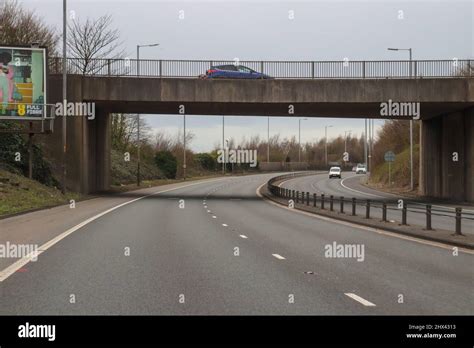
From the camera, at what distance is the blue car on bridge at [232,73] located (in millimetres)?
38750

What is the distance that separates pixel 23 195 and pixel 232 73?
15981mm

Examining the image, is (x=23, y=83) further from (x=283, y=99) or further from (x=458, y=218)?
(x=458, y=218)

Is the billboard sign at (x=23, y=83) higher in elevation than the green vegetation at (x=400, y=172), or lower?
higher

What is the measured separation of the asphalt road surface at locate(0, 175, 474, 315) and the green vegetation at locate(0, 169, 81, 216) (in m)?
10.3

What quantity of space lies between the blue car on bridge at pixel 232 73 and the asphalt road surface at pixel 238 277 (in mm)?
22724

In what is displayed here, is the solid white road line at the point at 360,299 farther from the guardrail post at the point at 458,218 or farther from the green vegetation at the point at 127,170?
the green vegetation at the point at 127,170

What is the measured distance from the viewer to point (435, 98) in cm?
3609

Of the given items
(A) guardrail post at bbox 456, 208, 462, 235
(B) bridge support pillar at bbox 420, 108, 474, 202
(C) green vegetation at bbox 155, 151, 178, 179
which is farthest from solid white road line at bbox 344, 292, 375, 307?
(C) green vegetation at bbox 155, 151, 178, 179

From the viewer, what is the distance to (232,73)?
128 feet

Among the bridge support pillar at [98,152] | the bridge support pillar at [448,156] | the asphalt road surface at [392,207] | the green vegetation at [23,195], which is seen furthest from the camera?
the bridge support pillar at [98,152]

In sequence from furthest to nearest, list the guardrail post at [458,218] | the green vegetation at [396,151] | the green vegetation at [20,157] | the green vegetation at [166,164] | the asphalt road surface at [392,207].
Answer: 1. the green vegetation at [166,164]
2. the green vegetation at [396,151]
3. the green vegetation at [20,157]
4. the asphalt road surface at [392,207]
5. the guardrail post at [458,218]

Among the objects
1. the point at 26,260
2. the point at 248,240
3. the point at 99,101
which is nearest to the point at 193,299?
the point at 26,260

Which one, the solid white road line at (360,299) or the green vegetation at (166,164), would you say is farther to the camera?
the green vegetation at (166,164)

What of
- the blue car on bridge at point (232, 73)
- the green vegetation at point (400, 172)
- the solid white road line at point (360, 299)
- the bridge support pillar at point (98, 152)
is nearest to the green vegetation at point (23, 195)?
the bridge support pillar at point (98, 152)
